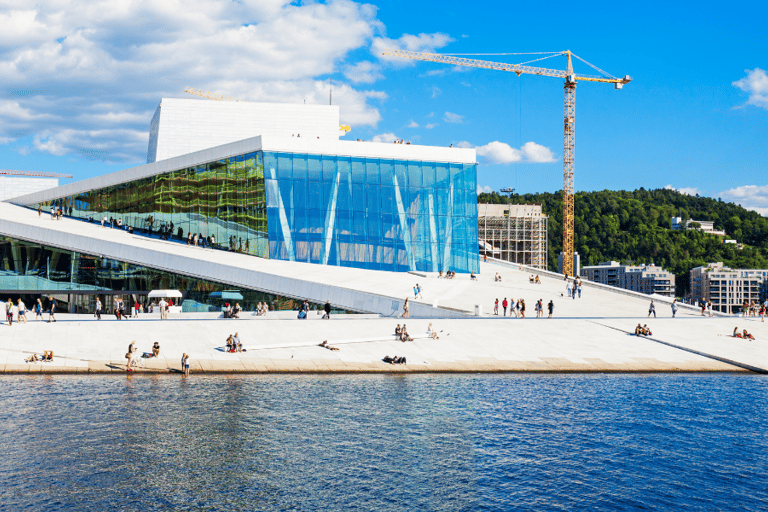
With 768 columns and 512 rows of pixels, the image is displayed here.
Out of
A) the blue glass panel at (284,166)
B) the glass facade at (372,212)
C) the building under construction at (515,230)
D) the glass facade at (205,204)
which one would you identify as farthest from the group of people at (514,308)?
the building under construction at (515,230)

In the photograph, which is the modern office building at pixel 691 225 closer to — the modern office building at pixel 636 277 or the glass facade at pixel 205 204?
the modern office building at pixel 636 277

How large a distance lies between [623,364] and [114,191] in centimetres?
3607

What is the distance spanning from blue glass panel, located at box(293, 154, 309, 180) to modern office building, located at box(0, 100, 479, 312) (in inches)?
2.8

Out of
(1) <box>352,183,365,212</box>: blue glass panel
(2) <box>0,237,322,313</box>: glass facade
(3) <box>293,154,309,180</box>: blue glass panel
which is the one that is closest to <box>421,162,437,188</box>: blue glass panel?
(1) <box>352,183,365,212</box>: blue glass panel

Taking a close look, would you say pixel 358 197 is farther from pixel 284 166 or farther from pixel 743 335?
pixel 743 335

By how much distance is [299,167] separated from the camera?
46.9 metres

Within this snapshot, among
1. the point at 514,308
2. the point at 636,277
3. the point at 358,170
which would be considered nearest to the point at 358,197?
the point at 358,170

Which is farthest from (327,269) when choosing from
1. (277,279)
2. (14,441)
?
(14,441)

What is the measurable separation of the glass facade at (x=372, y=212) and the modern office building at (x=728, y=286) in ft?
412

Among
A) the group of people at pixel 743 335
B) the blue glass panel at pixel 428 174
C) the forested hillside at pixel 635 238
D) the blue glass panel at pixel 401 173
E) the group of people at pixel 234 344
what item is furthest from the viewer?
the forested hillside at pixel 635 238

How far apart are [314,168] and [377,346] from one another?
63.5ft

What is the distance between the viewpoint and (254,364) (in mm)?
28094

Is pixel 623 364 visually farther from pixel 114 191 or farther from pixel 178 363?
pixel 114 191

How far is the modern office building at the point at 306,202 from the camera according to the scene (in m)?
46.3
